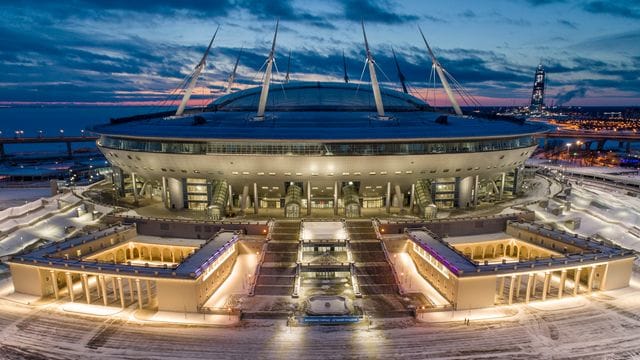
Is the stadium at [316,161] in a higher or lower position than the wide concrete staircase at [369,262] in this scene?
higher

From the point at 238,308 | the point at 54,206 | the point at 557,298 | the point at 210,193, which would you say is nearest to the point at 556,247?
the point at 557,298

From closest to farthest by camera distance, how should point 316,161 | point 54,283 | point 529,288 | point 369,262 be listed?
point 529,288
point 54,283
point 369,262
point 316,161

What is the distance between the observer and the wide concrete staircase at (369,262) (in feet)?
108

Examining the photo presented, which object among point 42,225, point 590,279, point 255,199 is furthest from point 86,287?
point 590,279

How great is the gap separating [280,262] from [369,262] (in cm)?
796

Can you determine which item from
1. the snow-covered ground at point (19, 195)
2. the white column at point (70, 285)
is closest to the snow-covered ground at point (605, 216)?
the white column at point (70, 285)

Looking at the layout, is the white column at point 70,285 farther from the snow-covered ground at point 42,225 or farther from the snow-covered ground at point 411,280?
the snow-covered ground at point 411,280

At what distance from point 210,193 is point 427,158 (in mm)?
25615

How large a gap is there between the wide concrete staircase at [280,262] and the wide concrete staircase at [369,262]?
5550 mm

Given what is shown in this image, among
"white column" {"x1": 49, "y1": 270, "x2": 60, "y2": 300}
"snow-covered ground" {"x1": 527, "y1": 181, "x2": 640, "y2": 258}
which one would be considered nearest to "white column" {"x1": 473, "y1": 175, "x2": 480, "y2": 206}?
"snow-covered ground" {"x1": 527, "y1": 181, "x2": 640, "y2": 258}

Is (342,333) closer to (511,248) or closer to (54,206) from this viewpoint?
(511,248)

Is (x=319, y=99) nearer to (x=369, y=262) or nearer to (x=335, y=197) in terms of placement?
(x=335, y=197)

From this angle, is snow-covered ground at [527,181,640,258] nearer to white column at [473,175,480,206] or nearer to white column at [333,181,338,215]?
white column at [473,175,480,206]

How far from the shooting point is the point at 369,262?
36.8 metres
